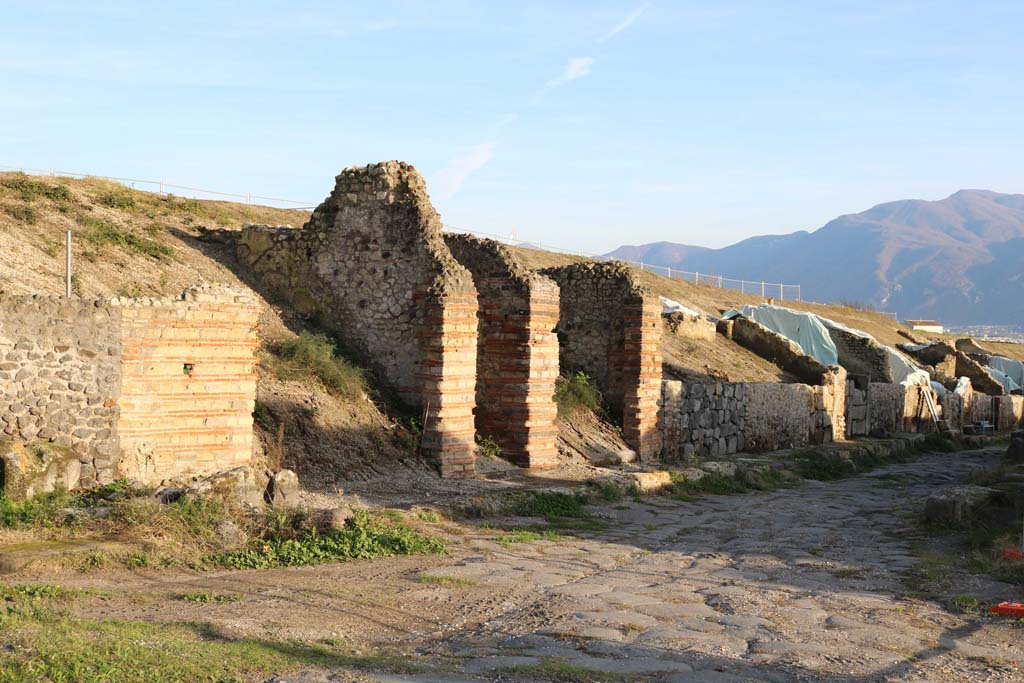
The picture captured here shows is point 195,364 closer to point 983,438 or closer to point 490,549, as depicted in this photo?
point 490,549

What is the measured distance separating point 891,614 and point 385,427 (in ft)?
22.5

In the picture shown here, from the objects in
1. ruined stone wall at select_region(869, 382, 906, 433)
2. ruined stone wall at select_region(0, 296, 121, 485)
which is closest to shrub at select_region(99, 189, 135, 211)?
ruined stone wall at select_region(0, 296, 121, 485)

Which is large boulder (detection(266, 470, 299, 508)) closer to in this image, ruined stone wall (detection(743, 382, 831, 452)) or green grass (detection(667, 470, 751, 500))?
green grass (detection(667, 470, 751, 500))

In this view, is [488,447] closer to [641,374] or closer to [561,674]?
[641,374]

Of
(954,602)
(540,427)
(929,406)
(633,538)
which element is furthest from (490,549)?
(929,406)

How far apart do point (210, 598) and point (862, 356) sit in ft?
74.8

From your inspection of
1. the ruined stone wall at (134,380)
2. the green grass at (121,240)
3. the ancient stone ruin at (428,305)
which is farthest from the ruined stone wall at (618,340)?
the ruined stone wall at (134,380)

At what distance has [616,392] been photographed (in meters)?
16.4

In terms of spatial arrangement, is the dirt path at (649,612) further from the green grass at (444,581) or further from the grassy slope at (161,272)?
the grassy slope at (161,272)

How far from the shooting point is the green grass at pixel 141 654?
4746 millimetres

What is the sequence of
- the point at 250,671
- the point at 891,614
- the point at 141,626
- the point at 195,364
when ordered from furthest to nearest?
the point at 195,364 → the point at 891,614 → the point at 141,626 → the point at 250,671

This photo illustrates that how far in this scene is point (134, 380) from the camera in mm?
9891

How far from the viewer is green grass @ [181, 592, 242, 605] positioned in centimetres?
676

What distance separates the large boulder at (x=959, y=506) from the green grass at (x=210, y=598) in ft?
25.3
